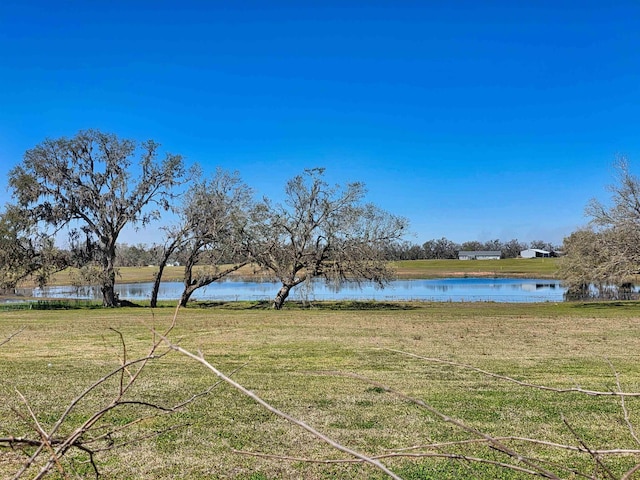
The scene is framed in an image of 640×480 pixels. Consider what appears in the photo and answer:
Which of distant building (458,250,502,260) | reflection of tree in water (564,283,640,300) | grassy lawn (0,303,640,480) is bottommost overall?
reflection of tree in water (564,283,640,300)

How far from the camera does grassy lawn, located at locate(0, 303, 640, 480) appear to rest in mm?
4551

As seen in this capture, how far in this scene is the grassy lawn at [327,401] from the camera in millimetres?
4551

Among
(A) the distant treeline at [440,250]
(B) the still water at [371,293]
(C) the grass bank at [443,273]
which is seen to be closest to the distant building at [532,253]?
(A) the distant treeline at [440,250]

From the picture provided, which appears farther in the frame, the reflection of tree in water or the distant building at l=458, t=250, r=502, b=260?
the distant building at l=458, t=250, r=502, b=260

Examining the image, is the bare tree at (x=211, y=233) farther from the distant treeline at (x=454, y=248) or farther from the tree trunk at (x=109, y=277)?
the distant treeline at (x=454, y=248)

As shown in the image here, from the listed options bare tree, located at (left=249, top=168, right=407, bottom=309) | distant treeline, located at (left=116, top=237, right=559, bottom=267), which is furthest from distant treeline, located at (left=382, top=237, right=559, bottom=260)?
bare tree, located at (left=249, top=168, right=407, bottom=309)

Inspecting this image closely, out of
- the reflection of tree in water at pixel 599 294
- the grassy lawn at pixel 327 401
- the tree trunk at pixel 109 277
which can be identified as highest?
the tree trunk at pixel 109 277

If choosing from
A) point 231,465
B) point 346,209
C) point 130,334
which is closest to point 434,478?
point 231,465

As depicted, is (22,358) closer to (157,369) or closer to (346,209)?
(157,369)

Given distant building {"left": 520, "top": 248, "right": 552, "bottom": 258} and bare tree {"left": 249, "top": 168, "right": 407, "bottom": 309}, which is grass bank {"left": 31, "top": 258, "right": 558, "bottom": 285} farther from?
distant building {"left": 520, "top": 248, "right": 552, "bottom": 258}

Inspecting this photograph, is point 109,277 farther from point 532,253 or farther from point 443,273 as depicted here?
point 532,253

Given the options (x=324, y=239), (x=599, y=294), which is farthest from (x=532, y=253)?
(x=324, y=239)

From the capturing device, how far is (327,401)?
21.8ft

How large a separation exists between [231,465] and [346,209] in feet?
75.5
